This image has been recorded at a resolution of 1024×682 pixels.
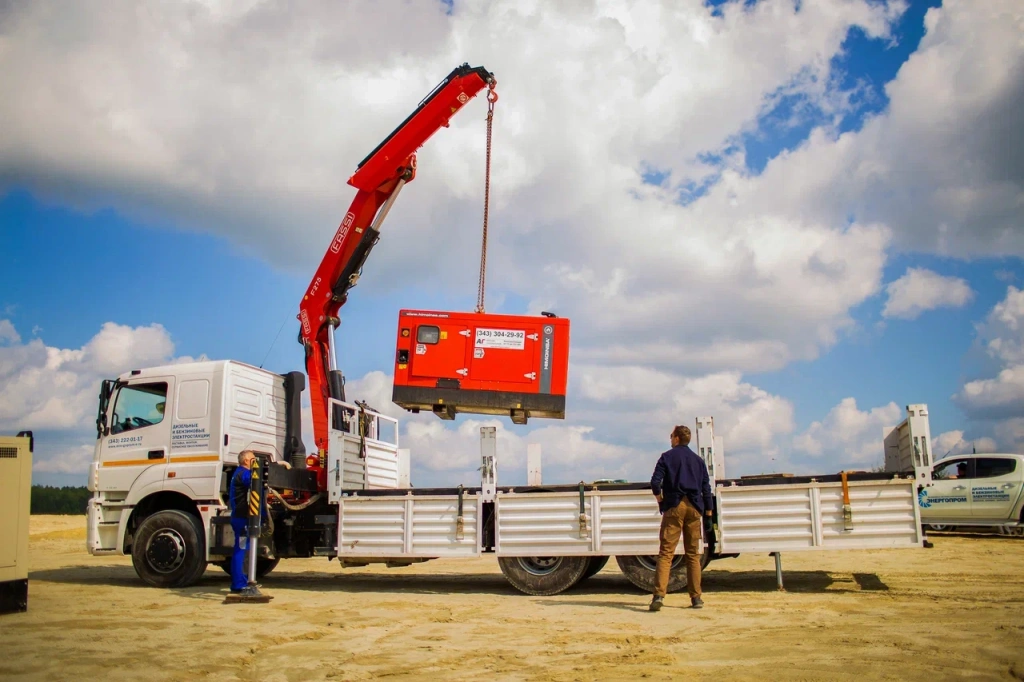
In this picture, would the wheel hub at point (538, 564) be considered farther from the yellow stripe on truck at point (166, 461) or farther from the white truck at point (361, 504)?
the yellow stripe on truck at point (166, 461)

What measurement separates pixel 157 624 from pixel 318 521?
326cm

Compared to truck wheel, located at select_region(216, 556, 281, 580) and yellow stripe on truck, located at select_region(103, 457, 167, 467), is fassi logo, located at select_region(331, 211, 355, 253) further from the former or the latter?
truck wheel, located at select_region(216, 556, 281, 580)

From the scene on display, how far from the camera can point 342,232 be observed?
13930 mm

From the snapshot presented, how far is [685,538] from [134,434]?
8.50 metres

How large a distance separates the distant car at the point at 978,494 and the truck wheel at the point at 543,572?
1000 cm

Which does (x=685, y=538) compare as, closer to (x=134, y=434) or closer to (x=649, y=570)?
(x=649, y=570)

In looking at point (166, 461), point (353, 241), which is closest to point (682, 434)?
point (353, 241)

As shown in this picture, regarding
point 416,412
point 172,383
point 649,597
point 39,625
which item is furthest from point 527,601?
point 172,383

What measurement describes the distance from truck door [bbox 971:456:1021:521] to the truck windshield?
16.3 m

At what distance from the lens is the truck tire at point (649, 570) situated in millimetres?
10188

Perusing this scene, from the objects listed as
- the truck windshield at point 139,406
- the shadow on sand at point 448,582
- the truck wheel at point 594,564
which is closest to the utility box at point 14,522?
the shadow on sand at point 448,582

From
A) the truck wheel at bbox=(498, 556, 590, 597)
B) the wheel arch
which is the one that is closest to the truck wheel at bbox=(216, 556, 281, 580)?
the wheel arch

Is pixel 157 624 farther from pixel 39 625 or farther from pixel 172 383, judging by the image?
pixel 172 383

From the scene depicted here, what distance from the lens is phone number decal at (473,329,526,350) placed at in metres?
12.1
